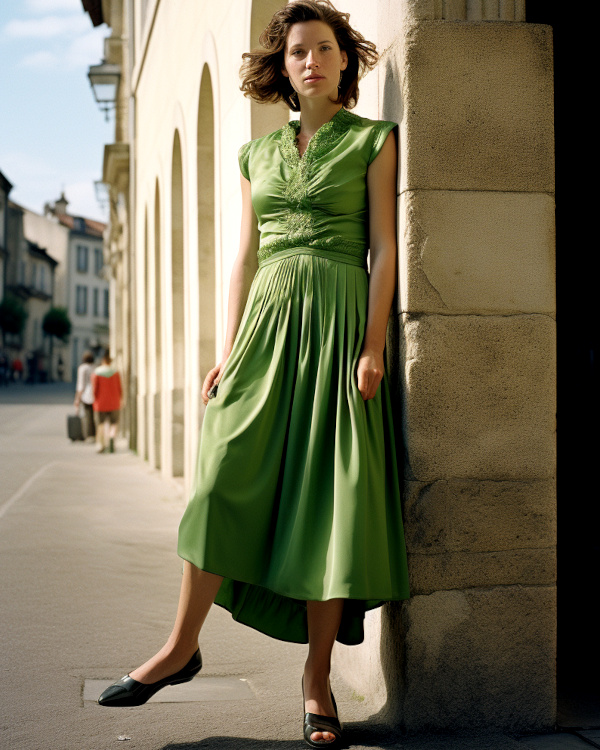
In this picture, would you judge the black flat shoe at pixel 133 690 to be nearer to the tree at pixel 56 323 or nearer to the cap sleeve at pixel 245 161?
the cap sleeve at pixel 245 161

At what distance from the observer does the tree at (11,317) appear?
203ft

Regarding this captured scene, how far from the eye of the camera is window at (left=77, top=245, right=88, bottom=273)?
83125 mm

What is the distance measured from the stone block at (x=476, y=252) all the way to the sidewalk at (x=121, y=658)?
1357mm

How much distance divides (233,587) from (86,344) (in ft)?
272

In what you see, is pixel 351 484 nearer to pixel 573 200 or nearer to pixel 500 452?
pixel 500 452

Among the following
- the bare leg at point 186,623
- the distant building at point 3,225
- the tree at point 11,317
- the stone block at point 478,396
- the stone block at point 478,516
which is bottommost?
the bare leg at point 186,623

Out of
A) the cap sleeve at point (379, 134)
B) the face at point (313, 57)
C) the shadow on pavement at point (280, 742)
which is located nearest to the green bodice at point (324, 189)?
the cap sleeve at point (379, 134)

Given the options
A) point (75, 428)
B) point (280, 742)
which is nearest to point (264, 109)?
point (280, 742)

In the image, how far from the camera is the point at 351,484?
276 cm

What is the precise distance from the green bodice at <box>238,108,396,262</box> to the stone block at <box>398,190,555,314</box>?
0.52ft

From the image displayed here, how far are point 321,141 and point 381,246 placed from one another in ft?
1.30

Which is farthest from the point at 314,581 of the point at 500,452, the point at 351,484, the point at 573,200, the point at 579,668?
the point at 573,200

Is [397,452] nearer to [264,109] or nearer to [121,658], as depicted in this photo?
[121,658]

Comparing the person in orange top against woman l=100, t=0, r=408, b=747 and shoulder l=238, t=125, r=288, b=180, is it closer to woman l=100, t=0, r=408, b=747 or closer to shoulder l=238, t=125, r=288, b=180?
shoulder l=238, t=125, r=288, b=180
